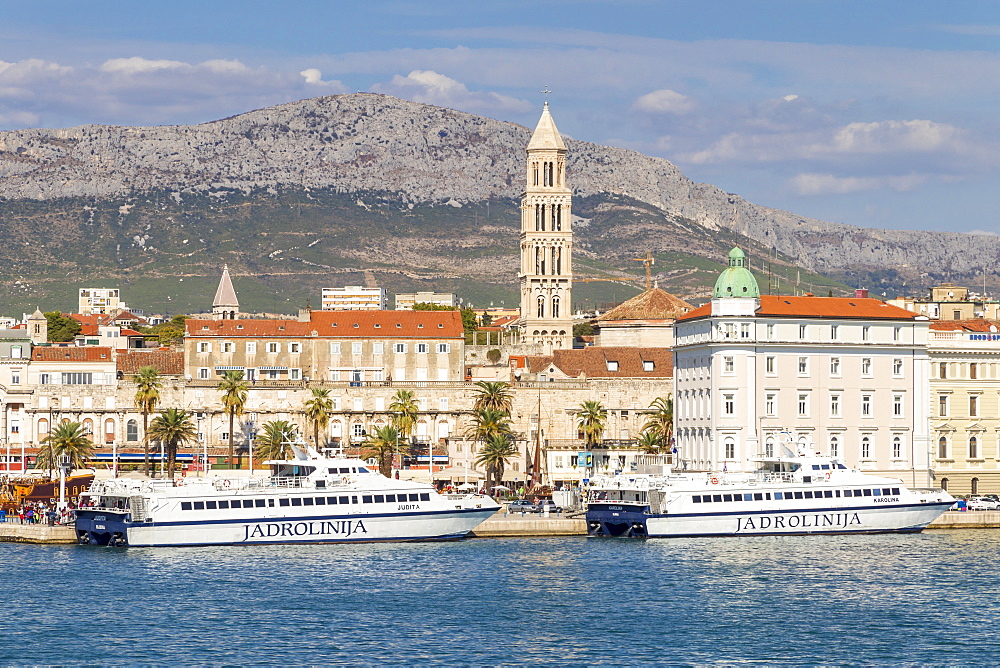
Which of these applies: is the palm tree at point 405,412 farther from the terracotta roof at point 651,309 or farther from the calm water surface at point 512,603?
the terracotta roof at point 651,309

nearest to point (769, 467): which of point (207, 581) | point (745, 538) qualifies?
point (745, 538)

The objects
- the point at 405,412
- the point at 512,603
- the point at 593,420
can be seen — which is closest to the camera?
the point at 512,603

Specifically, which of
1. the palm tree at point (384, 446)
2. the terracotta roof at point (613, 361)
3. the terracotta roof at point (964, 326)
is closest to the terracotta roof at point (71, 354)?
the palm tree at point (384, 446)

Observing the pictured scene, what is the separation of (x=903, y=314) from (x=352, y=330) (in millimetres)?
47901

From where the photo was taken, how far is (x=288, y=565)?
81562 millimetres

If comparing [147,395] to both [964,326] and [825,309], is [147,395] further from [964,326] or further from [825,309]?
[964,326]

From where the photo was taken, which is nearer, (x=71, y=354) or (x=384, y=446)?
(x=384, y=446)

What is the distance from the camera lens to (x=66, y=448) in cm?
11581

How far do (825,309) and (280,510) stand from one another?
42.3 m

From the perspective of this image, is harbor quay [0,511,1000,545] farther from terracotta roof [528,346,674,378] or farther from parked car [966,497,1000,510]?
terracotta roof [528,346,674,378]

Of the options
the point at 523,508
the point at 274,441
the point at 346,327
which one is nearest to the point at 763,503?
the point at 523,508

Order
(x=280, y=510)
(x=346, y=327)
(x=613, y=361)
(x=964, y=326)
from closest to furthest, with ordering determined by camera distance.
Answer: (x=280, y=510), (x=964, y=326), (x=613, y=361), (x=346, y=327)

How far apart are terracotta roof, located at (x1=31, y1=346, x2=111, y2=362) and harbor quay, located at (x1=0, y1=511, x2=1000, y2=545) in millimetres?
43731

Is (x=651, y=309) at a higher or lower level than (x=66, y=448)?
higher
